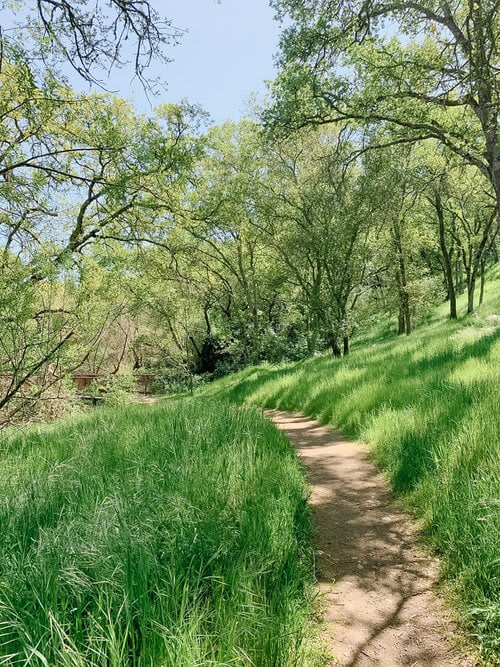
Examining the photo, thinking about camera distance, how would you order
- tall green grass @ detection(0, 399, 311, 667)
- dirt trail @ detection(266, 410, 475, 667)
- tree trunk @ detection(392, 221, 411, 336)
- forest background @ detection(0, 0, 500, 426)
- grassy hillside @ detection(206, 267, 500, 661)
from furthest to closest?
tree trunk @ detection(392, 221, 411, 336)
forest background @ detection(0, 0, 500, 426)
grassy hillside @ detection(206, 267, 500, 661)
dirt trail @ detection(266, 410, 475, 667)
tall green grass @ detection(0, 399, 311, 667)

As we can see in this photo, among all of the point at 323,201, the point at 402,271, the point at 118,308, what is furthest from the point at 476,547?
the point at 402,271

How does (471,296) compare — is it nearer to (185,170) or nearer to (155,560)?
(185,170)

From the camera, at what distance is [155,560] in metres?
1.80

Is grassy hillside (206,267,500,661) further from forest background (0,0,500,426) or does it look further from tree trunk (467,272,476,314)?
tree trunk (467,272,476,314)

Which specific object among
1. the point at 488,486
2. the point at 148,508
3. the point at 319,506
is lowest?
the point at 319,506

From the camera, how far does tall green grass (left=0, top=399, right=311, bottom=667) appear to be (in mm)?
1474

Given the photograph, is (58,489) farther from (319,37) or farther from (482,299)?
(482,299)

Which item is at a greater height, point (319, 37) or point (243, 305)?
point (319, 37)

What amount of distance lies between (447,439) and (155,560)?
2.93m

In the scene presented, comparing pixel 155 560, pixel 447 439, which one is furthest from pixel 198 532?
pixel 447 439

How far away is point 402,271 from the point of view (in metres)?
18.8

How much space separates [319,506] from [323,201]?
483 inches

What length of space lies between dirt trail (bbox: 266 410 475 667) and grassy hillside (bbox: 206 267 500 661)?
0.18m

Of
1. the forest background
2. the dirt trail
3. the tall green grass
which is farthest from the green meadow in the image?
the forest background
